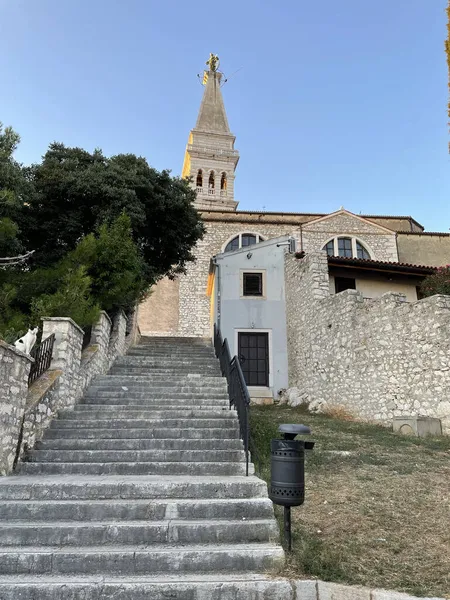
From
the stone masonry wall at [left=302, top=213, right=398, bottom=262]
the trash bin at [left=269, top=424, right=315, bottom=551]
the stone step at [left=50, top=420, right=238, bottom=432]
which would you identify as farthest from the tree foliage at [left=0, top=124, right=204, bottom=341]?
the stone masonry wall at [left=302, top=213, right=398, bottom=262]

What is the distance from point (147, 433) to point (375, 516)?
3357 millimetres

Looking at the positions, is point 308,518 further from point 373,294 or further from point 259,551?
point 373,294

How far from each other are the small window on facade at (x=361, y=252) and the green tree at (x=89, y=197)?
13.4 meters

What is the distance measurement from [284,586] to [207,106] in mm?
48691

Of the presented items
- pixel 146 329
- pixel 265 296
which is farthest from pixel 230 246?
pixel 265 296

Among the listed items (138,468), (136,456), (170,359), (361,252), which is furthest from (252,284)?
(138,468)

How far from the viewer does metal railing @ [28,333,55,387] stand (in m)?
6.34

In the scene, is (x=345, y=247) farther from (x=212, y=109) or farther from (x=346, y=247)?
(x=212, y=109)

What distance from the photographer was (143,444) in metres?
5.96

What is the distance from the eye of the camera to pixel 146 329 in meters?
25.2

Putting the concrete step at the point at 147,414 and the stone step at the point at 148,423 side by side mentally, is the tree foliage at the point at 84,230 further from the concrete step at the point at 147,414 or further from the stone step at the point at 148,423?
the stone step at the point at 148,423

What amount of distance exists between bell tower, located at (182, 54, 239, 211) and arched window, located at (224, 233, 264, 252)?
490 inches

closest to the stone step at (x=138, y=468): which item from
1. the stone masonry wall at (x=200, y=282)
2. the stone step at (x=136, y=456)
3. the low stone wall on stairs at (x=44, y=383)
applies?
the stone step at (x=136, y=456)

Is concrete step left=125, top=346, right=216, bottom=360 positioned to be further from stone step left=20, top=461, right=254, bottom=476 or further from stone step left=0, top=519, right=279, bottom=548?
stone step left=0, top=519, right=279, bottom=548
